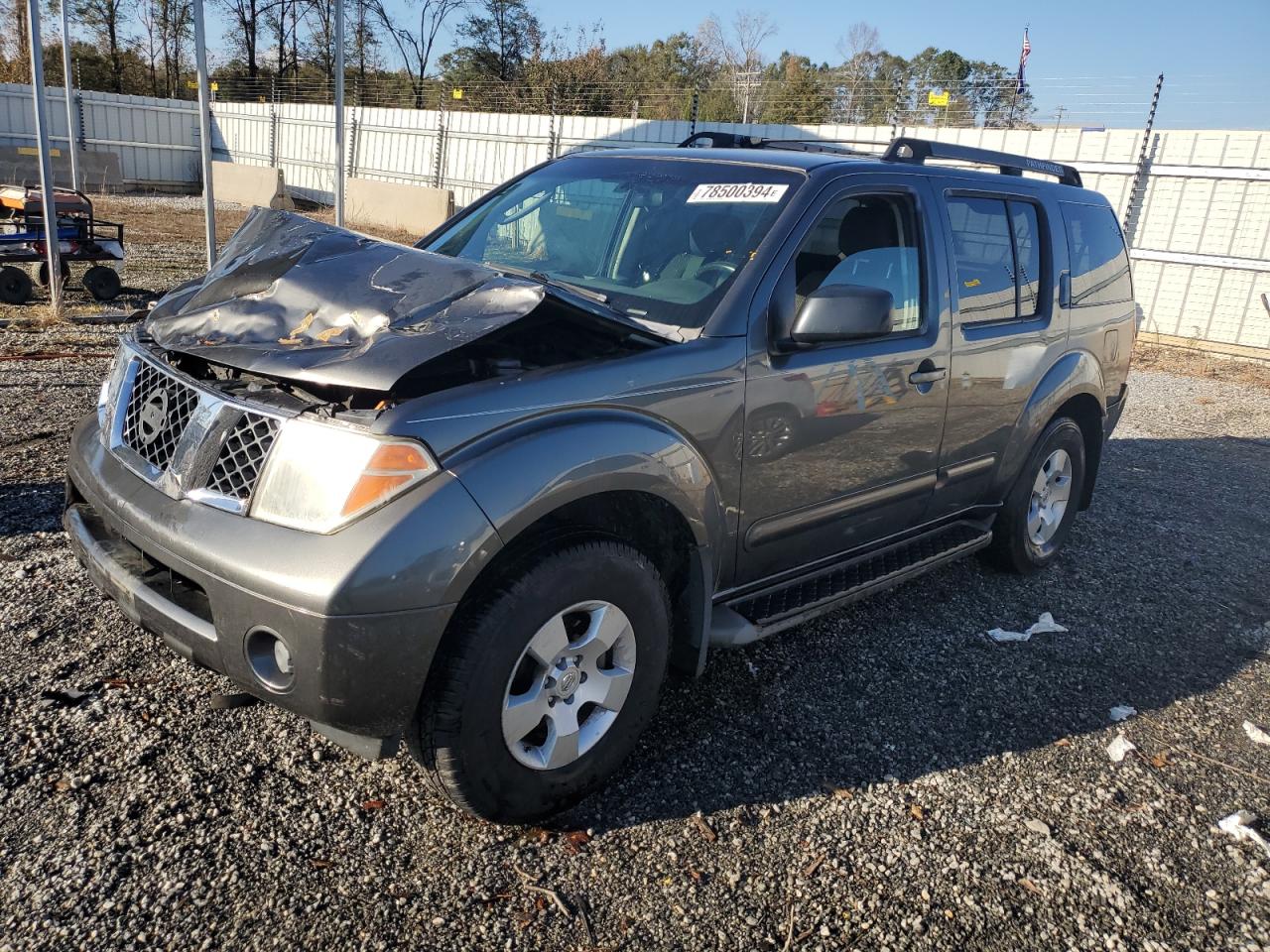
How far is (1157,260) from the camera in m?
13.0

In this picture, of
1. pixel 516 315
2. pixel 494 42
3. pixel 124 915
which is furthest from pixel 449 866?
pixel 494 42

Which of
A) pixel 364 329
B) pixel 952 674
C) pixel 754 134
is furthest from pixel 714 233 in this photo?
pixel 754 134

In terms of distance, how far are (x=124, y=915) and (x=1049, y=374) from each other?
4.26 metres

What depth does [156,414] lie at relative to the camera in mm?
2684

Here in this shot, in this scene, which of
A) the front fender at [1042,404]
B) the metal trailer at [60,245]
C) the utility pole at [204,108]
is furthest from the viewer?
the metal trailer at [60,245]

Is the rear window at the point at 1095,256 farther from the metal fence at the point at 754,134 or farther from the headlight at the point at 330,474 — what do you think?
the headlight at the point at 330,474

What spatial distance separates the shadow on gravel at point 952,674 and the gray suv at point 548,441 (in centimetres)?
36

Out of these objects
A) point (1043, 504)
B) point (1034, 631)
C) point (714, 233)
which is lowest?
point (1034, 631)

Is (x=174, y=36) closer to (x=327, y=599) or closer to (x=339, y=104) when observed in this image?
(x=339, y=104)

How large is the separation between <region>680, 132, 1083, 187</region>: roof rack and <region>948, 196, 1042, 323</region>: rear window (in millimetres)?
238

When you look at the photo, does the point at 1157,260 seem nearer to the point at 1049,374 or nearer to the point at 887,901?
the point at 1049,374

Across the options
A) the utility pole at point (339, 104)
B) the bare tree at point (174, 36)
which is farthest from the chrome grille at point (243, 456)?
the bare tree at point (174, 36)

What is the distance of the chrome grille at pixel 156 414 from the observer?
2592 millimetres

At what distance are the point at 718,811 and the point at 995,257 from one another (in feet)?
9.18
